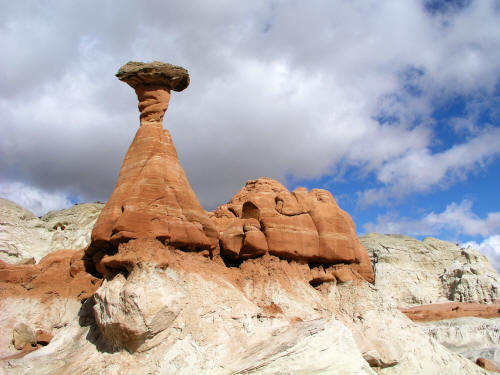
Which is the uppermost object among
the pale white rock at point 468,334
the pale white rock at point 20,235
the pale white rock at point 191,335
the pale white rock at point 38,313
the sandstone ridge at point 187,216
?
the pale white rock at point 20,235

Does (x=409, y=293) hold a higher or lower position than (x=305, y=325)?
higher

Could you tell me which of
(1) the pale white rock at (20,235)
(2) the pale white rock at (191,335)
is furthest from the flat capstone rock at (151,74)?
(1) the pale white rock at (20,235)

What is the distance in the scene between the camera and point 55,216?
38656 millimetres

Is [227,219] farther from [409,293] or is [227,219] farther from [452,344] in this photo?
[409,293]

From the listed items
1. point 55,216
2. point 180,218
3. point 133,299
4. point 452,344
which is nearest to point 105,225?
point 180,218

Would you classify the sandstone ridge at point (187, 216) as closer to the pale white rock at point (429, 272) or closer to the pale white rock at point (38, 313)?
the pale white rock at point (38, 313)

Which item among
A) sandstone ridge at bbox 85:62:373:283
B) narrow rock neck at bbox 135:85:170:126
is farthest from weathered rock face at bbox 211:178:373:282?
narrow rock neck at bbox 135:85:170:126

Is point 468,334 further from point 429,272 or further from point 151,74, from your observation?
point 151,74

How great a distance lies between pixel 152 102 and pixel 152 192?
4.27 metres

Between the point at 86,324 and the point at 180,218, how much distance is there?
4.87m

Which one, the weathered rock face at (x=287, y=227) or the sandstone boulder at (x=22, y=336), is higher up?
the weathered rock face at (x=287, y=227)

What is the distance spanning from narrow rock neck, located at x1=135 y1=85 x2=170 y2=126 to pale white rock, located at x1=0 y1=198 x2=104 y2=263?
15578mm

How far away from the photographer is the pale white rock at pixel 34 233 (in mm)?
28984

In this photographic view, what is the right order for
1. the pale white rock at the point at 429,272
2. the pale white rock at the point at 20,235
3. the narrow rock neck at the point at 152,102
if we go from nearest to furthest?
the narrow rock neck at the point at 152,102 < the pale white rock at the point at 20,235 < the pale white rock at the point at 429,272
